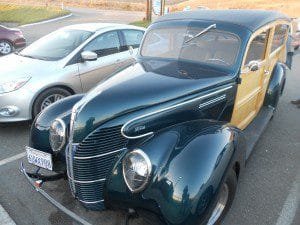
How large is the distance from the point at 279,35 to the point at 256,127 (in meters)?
1.82

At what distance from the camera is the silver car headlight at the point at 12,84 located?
528 cm

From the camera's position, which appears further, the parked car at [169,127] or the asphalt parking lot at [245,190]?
the asphalt parking lot at [245,190]

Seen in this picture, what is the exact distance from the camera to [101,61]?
6.39 metres

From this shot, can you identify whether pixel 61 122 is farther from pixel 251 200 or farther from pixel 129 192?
pixel 251 200

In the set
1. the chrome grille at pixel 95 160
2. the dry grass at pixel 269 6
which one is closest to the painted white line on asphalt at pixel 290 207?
the chrome grille at pixel 95 160

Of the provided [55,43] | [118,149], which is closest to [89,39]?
[55,43]

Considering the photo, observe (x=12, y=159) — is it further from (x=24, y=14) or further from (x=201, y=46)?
(x=24, y=14)

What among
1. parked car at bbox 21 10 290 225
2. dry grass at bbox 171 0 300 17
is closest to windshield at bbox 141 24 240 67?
parked car at bbox 21 10 290 225

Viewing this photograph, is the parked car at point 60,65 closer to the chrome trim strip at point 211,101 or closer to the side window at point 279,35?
the chrome trim strip at point 211,101

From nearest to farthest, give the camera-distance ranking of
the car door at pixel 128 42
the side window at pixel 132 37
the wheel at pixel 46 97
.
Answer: the wheel at pixel 46 97 → the car door at pixel 128 42 → the side window at pixel 132 37

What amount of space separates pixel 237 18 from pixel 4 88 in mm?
3610

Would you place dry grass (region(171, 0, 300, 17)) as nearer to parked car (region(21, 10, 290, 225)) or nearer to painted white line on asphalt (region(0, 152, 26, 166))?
parked car (region(21, 10, 290, 225))

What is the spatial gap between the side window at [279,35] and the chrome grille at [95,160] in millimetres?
3413

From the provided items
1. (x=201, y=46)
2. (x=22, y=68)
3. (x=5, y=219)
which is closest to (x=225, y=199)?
(x=201, y=46)
